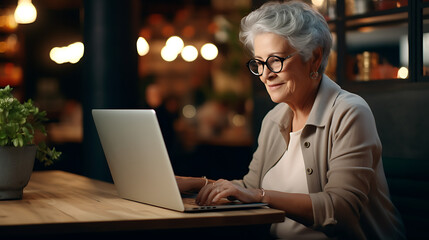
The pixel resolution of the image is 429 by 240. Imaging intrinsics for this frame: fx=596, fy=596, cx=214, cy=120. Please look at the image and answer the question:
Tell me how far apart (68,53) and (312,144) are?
8.32m

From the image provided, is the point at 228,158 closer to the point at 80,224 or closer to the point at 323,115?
the point at 323,115

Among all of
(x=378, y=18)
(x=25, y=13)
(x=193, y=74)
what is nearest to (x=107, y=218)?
(x=378, y=18)

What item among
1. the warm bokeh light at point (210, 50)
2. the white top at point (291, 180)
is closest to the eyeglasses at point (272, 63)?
the white top at point (291, 180)

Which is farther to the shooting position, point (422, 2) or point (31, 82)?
point (31, 82)

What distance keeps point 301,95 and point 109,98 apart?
167cm

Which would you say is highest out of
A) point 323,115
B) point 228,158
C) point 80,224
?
point 323,115

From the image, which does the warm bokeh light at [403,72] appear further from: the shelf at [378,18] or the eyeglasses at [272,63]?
the eyeglasses at [272,63]

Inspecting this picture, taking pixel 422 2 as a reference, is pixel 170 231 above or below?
below

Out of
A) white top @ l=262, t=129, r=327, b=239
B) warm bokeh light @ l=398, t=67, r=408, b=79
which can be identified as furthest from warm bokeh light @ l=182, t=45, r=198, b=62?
white top @ l=262, t=129, r=327, b=239

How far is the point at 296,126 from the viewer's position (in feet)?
7.50

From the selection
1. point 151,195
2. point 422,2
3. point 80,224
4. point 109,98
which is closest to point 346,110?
point 151,195

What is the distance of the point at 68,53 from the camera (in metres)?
9.86

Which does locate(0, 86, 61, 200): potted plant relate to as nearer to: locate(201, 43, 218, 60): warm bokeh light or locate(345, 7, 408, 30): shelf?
locate(345, 7, 408, 30): shelf

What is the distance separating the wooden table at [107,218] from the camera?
1489 mm
